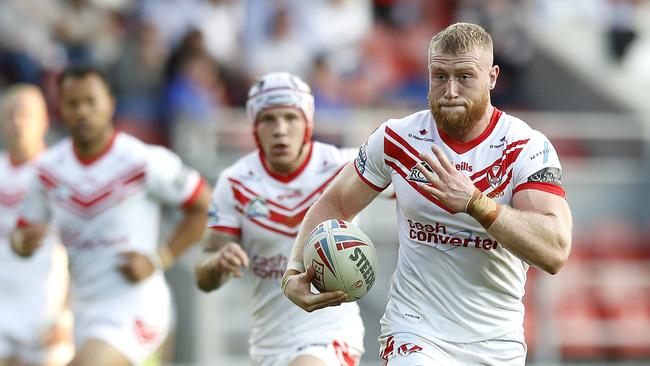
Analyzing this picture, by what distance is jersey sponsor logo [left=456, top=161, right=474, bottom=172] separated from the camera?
6.14 meters

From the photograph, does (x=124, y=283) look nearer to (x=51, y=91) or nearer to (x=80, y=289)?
(x=80, y=289)

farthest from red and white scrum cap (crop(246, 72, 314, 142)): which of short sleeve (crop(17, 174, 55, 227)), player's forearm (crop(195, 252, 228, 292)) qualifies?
short sleeve (crop(17, 174, 55, 227))

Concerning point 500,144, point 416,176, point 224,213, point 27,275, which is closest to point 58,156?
point 224,213

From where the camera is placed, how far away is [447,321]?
248 inches

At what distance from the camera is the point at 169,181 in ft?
28.7

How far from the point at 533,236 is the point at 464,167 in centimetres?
64

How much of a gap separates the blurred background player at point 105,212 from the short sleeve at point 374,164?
245 centimetres

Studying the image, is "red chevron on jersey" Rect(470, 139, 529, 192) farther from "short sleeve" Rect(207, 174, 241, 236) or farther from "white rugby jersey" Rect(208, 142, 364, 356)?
"short sleeve" Rect(207, 174, 241, 236)

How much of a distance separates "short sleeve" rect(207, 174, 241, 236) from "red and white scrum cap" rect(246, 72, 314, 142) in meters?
0.48

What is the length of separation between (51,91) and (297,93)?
27.2 feet

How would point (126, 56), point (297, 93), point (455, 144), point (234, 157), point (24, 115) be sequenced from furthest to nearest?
point (126, 56), point (234, 157), point (24, 115), point (297, 93), point (455, 144)

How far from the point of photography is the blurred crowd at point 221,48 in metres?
15.7

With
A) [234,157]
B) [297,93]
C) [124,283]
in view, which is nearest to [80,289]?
[124,283]

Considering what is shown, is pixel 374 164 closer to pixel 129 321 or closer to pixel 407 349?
pixel 407 349
